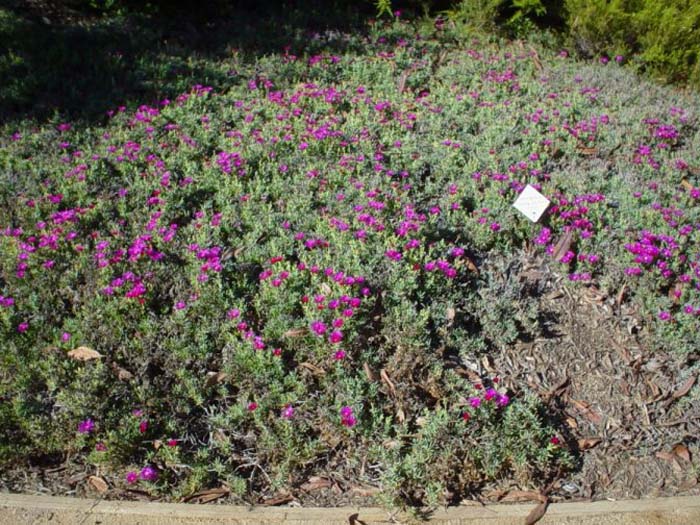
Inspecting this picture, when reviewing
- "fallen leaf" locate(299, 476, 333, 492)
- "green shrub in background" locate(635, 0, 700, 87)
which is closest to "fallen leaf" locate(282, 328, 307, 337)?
"fallen leaf" locate(299, 476, 333, 492)

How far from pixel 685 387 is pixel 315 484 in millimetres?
2349

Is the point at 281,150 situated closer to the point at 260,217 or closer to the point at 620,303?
the point at 260,217

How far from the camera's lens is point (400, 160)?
5.39 meters

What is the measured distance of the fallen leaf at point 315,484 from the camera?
324 cm

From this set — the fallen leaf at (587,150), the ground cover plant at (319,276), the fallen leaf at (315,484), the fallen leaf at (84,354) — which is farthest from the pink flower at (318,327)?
the fallen leaf at (587,150)

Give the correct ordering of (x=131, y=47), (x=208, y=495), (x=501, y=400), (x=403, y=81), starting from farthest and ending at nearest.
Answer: (x=131, y=47) → (x=403, y=81) → (x=501, y=400) → (x=208, y=495)

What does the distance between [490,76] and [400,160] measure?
2365mm

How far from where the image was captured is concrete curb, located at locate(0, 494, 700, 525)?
302 cm

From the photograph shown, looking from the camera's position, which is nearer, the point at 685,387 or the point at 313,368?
the point at 313,368

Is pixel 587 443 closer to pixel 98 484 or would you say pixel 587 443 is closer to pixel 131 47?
pixel 98 484

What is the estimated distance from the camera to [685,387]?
381 centimetres

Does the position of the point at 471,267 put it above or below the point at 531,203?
below

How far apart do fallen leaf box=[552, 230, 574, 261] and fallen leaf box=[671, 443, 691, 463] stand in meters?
1.50

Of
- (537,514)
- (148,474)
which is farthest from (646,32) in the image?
(148,474)
